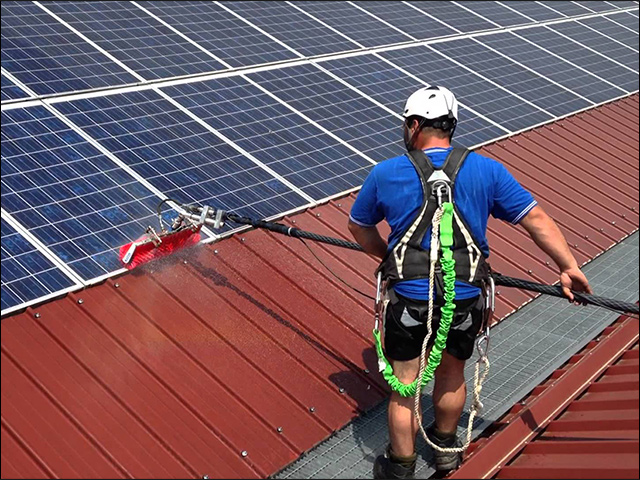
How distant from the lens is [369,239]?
6.60m

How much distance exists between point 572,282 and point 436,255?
3.68 ft

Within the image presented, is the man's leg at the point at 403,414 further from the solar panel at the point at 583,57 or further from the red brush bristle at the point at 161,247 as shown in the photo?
the solar panel at the point at 583,57

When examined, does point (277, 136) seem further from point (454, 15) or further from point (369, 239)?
point (454, 15)

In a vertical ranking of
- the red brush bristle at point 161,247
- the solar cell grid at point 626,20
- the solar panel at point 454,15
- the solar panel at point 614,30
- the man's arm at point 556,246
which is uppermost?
the man's arm at point 556,246

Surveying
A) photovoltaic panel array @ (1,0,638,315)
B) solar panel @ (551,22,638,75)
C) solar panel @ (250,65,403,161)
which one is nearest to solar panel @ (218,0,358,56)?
photovoltaic panel array @ (1,0,638,315)

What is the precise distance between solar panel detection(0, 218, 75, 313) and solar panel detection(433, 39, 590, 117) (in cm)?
938

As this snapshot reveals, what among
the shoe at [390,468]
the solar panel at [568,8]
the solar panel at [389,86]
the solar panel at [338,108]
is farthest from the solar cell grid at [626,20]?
the shoe at [390,468]

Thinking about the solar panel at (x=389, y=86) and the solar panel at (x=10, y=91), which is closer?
the solar panel at (x=10, y=91)

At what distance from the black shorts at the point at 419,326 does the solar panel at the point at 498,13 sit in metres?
12.9

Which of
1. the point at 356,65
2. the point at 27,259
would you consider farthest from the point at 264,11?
the point at 27,259

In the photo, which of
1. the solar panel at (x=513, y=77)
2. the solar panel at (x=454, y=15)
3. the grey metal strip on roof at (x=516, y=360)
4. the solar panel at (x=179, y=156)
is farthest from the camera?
the solar panel at (x=454, y=15)

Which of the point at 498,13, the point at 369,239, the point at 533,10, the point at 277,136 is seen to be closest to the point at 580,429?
the point at 369,239

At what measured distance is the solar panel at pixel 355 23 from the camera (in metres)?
14.8

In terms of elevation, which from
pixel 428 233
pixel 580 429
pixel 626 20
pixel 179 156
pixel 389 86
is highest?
pixel 428 233
